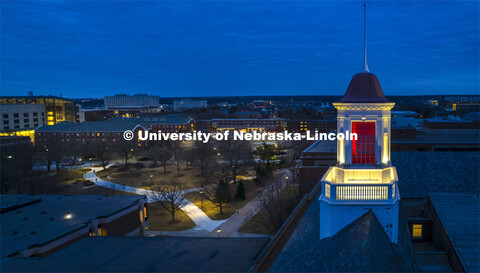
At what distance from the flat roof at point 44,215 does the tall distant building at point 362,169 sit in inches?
581

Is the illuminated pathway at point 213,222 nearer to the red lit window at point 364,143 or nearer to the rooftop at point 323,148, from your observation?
the rooftop at point 323,148

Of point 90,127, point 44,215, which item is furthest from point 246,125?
point 44,215

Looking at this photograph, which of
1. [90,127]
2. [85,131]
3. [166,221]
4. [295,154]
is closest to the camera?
[166,221]

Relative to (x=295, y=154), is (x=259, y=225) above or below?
Result: below

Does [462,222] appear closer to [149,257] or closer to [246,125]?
[149,257]

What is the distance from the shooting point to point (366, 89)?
9.94 m

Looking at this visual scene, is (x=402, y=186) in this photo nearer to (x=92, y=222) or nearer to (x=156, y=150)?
(x=92, y=222)

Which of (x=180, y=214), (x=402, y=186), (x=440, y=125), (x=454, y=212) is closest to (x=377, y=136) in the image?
(x=454, y=212)

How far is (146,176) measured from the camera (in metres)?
49.5

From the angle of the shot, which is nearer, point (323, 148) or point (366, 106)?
point (366, 106)

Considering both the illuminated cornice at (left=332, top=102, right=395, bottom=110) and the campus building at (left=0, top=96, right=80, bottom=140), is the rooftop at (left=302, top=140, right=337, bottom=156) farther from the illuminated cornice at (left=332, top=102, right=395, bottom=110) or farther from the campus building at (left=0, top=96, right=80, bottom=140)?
the campus building at (left=0, top=96, right=80, bottom=140)

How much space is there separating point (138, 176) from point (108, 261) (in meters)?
37.2

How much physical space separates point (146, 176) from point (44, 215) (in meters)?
28.9

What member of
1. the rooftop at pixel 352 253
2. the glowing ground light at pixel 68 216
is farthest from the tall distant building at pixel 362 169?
the glowing ground light at pixel 68 216
